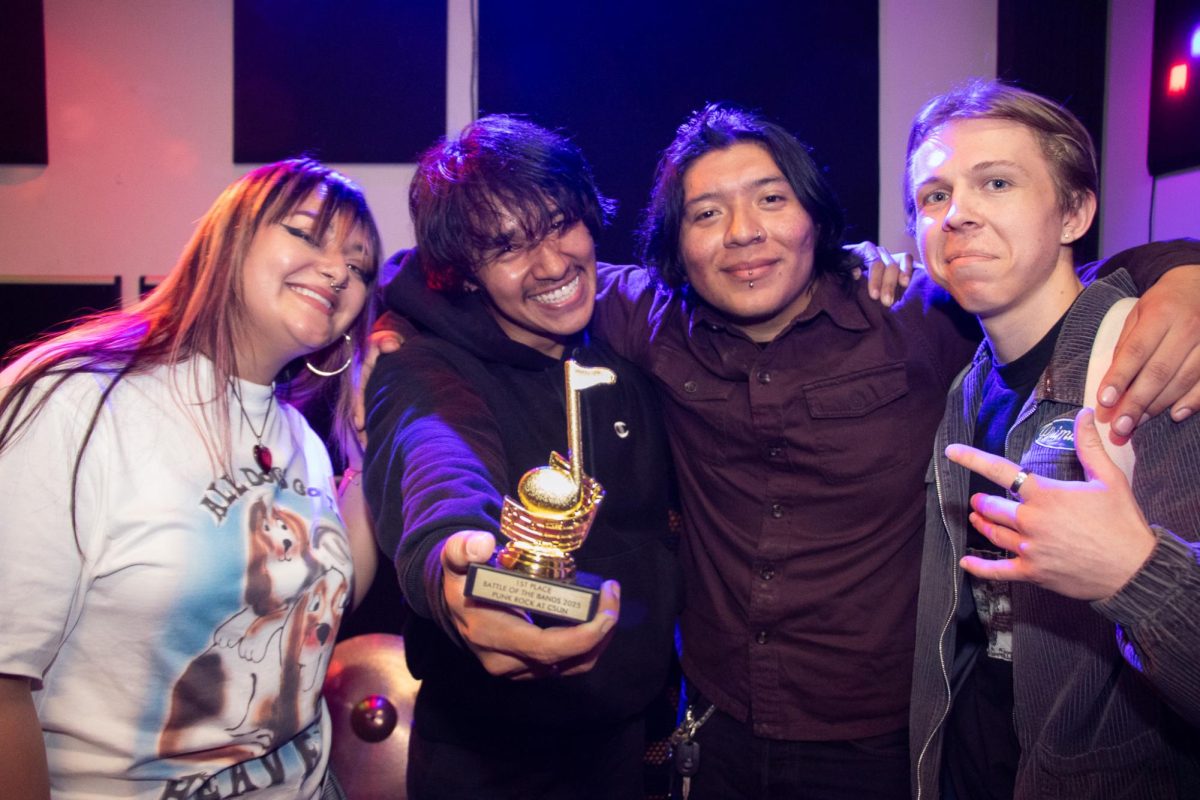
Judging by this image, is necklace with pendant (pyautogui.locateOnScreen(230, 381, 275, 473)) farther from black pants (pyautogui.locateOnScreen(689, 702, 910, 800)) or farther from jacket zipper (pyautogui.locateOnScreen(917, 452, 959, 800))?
jacket zipper (pyautogui.locateOnScreen(917, 452, 959, 800))

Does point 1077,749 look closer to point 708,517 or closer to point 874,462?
point 874,462

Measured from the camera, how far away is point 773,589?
A: 2.18m

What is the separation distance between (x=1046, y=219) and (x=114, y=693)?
2302 millimetres

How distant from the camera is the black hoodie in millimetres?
2104

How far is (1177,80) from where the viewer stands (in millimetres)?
3160

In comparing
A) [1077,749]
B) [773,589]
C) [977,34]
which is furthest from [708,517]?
[977,34]

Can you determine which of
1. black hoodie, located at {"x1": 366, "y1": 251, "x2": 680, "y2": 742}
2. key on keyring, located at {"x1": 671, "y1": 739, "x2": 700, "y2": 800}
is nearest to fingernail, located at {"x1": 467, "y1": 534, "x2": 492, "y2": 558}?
black hoodie, located at {"x1": 366, "y1": 251, "x2": 680, "y2": 742}

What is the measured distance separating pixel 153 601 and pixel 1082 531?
1.79m

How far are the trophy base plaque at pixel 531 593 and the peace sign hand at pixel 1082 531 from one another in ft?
2.56

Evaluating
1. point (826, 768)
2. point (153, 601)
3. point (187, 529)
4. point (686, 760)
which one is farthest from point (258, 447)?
point (826, 768)

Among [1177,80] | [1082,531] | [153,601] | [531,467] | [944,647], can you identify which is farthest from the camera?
[1177,80]

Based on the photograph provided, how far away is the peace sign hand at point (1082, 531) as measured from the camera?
1376 millimetres

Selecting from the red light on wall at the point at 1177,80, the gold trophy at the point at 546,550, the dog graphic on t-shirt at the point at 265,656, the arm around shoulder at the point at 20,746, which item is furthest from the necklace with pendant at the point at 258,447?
the red light on wall at the point at 1177,80

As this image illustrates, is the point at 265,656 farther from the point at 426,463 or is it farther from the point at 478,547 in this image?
the point at 478,547
